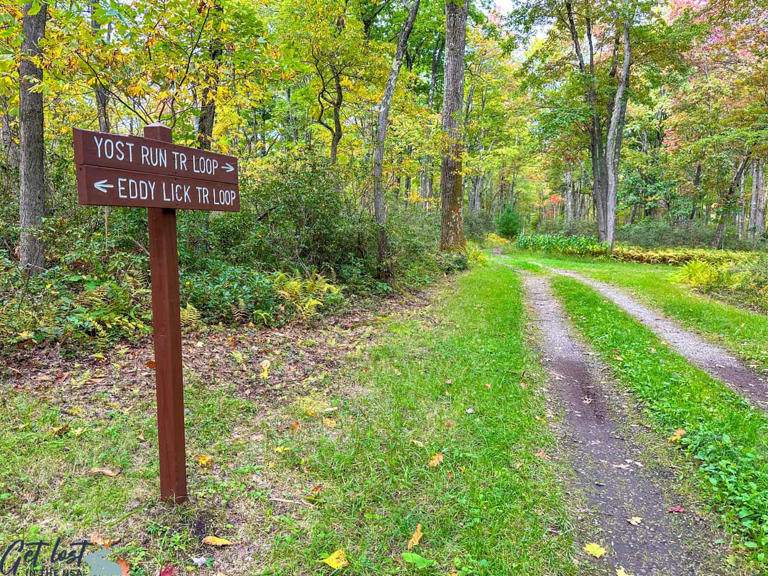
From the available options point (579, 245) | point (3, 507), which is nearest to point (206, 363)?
point (3, 507)

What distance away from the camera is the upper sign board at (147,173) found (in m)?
1.97

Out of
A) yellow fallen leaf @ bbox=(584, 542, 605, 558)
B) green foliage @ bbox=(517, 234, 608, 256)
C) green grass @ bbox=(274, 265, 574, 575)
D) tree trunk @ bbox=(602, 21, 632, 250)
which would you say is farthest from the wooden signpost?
green foliage @ bbox=(517, 234, 608, 256)

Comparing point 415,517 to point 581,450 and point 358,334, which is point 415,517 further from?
point 358,334

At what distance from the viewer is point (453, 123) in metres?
11.8

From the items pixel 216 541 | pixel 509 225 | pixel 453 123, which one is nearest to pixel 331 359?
pixel 216 541

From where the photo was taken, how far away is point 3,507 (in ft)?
8.24

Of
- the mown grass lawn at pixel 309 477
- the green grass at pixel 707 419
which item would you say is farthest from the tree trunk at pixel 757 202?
the mown grass lawn at pixel 309 477

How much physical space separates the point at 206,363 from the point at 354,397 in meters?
1.71

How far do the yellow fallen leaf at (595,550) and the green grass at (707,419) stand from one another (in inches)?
32.3

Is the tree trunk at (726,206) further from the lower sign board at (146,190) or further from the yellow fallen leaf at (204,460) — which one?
the yellow fallen leaf at (204,460)

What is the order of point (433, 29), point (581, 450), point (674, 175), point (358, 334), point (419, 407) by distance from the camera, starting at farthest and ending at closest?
point (674, 175), point (433, 29), point (358, 334), point (419, 407), point (581, 450)

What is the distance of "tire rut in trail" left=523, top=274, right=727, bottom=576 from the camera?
2486 mm

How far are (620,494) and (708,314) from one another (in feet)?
20.4

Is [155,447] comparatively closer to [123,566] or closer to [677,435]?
[123,566]
